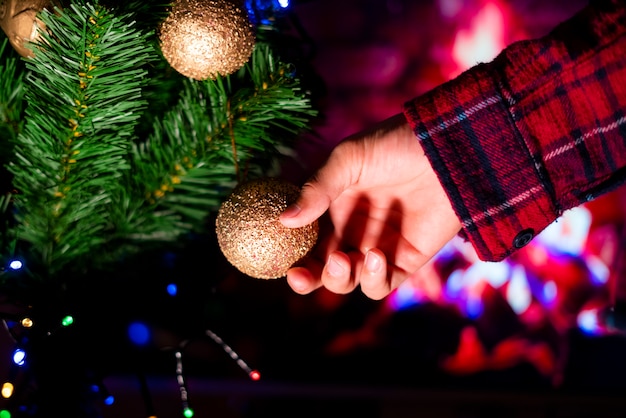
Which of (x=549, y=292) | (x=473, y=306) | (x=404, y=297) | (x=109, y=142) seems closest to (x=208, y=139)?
(x=109, y=142)

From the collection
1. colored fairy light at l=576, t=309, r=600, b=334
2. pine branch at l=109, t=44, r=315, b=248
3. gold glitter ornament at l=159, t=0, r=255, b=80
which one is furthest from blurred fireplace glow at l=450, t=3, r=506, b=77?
gold glitter ornament at l=159, t=0, r=255, b=80

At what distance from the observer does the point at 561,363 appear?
1.23m

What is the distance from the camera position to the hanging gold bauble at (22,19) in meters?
0.46

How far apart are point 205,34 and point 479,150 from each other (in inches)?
13.4

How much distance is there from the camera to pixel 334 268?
0.61 m

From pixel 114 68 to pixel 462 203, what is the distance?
412mm

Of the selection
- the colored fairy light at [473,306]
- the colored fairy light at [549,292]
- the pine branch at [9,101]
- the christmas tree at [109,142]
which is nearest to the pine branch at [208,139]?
the christmas tree at [109,142]

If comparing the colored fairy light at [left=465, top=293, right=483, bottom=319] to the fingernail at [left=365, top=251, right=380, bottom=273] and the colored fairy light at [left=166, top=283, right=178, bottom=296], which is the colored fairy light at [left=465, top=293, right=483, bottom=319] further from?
the colored fairy light at [left=166, top=283, right=178, bottom=296]

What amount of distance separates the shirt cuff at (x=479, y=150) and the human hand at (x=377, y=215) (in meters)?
0.07

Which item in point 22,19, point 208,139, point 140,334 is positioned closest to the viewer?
point 22,19

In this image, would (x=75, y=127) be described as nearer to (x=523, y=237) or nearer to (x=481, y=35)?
(x=523, y=237)

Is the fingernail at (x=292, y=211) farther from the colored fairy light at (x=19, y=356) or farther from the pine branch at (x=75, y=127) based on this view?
the colored fairy light at (x=19, y=356)

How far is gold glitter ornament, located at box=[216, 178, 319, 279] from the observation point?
1.68 ft

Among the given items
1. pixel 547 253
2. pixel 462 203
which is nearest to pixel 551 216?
pixel 462 203
